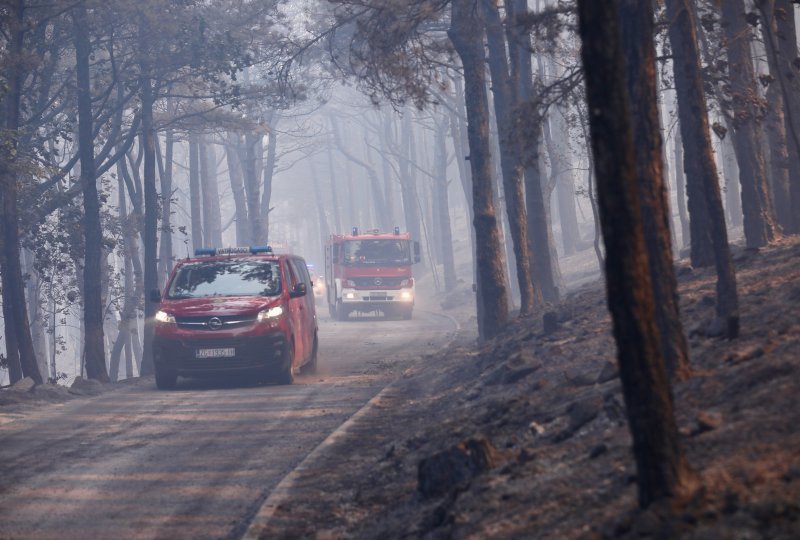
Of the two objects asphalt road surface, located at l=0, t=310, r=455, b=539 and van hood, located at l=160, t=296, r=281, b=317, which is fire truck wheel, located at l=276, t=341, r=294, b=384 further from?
van hood, located at l=160, t=296, r=281, b=317

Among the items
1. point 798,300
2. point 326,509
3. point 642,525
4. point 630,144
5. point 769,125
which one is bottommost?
point 326,509

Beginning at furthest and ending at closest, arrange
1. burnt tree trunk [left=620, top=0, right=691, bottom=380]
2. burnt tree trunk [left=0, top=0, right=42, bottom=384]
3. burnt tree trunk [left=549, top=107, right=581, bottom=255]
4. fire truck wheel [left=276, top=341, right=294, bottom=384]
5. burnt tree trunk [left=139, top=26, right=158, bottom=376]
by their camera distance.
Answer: burnt tree trunk [left=549, top=107, right=581, bottom=255], burnt tree trunk [left=139, top=26, right=158, bottom=376], burnt tree trunk [left=0, top=0, right=42, bottom=384], fire truck wheel [left=276, top=341, right=294, bottom=384], burnt tree trunk [left=620, top=0, right=691, bottom=380]

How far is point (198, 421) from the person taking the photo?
43.3ft

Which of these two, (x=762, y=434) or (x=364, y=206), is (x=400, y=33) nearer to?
(x=762, y=434)

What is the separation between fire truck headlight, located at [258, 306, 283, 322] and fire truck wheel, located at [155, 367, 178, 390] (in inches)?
72.3

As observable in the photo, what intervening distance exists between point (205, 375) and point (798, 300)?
32.7 ft

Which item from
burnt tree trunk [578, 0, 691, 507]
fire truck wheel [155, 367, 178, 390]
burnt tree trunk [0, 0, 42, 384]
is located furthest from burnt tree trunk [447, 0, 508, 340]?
burnt tree trunk [578, 0, 691, 507]

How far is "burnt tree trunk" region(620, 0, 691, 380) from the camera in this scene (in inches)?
338

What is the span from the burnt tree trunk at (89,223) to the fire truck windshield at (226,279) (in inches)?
279

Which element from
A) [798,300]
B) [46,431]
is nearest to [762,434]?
[798,300]

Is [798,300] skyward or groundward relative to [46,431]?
skyward

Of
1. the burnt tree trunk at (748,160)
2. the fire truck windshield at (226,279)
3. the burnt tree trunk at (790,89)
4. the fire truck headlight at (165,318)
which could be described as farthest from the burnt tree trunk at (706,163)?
the fire truck headlight at (165,318)

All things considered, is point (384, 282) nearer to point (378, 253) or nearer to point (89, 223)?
point (378, 253)

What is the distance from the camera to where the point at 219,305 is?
16.8 m
